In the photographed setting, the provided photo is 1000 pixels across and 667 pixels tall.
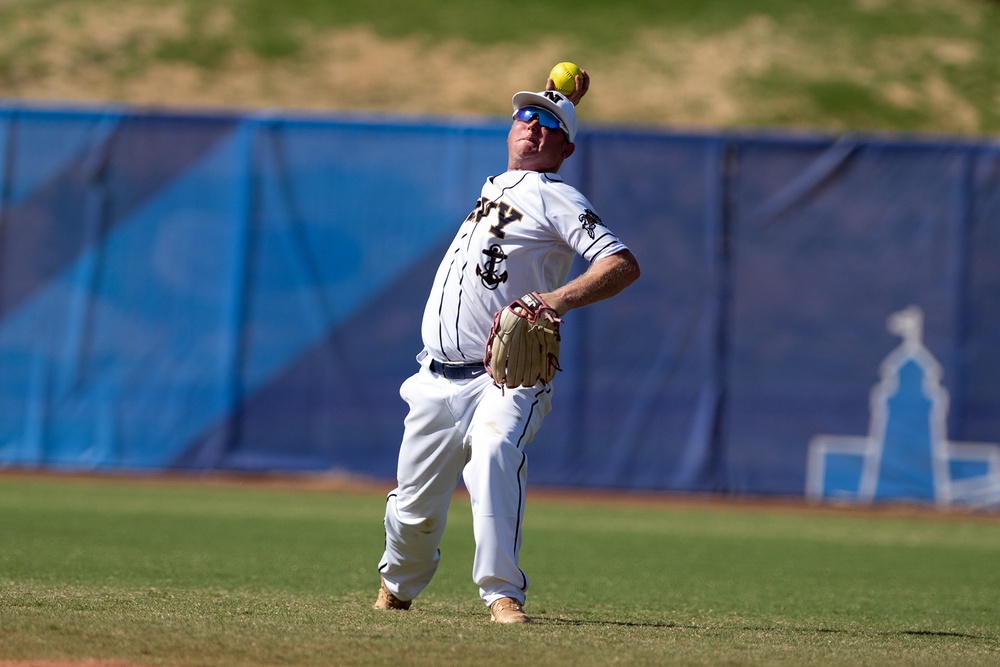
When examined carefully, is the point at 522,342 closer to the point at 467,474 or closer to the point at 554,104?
the point at 467,474

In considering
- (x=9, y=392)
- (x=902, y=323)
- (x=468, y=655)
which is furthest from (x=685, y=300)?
(x=468, y=655)

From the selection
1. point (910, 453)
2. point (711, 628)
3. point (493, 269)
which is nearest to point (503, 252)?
point (493, 269)

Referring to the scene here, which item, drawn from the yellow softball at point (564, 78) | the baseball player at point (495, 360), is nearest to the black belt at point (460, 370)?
the baseball player at point (495, 360)

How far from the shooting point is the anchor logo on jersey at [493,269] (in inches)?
188

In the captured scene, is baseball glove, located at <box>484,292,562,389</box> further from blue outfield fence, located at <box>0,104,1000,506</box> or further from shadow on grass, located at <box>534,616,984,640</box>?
blue outfield fence, located at <box>0,104,1000,506</box>

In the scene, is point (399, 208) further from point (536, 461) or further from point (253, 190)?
point (536, 461)

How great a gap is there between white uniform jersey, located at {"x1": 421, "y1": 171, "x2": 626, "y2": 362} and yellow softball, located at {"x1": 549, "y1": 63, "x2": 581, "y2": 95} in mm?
396

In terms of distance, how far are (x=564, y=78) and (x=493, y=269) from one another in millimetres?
838

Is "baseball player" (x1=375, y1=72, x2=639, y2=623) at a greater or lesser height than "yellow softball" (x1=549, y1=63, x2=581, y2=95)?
lesser

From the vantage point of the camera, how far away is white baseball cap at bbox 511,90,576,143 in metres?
4.84

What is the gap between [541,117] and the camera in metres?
4.88

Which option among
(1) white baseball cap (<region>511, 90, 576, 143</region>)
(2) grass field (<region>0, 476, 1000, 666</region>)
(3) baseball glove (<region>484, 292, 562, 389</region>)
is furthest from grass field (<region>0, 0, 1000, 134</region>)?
(3) baseball glove (<region>484, 292, 562, 389</region>)

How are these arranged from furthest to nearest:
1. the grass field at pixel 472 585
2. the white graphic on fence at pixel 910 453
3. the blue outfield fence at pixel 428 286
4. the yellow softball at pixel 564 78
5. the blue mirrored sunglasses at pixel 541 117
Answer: the blue outfield fence at pixel 428 286
the white graphic on fence at pixel 910 453
the yellow softball at pixel 564 78
the blue mirrored sunglasses at pixel 541 117
the grass field at pixel 472 585

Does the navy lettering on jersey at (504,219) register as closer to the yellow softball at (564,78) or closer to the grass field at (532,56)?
the yellow softball at (564,78)
